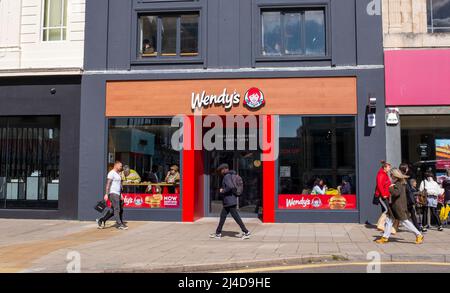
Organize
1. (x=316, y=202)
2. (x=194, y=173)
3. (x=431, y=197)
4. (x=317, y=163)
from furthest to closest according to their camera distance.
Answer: (x=194, y=173), (x=317, y=163), (x=316, y=202), (x=431, y=197)

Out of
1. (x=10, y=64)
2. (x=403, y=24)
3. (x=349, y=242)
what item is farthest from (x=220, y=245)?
(x=10, y=64)

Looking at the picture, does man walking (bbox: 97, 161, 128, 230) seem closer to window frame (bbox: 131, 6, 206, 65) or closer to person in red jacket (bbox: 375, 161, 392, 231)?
window frame (bbox: 131, 6, 206, 65)

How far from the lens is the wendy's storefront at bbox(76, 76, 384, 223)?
562 inches

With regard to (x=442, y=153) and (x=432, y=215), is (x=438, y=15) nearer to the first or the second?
(x=442, y=153)

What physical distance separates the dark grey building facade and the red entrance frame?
0.03 m

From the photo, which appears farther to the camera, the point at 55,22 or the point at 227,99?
the point at 55,22

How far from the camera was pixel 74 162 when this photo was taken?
49.6ft

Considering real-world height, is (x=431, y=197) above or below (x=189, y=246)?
above

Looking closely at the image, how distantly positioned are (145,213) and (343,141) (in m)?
6.62

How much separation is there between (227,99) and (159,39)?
315cm

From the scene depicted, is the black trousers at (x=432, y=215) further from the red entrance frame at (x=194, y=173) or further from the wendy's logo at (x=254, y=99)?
the wendy's logo at (x=254, y=99)

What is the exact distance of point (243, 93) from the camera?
14.7 metres

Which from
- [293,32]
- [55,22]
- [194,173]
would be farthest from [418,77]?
[55,22]
